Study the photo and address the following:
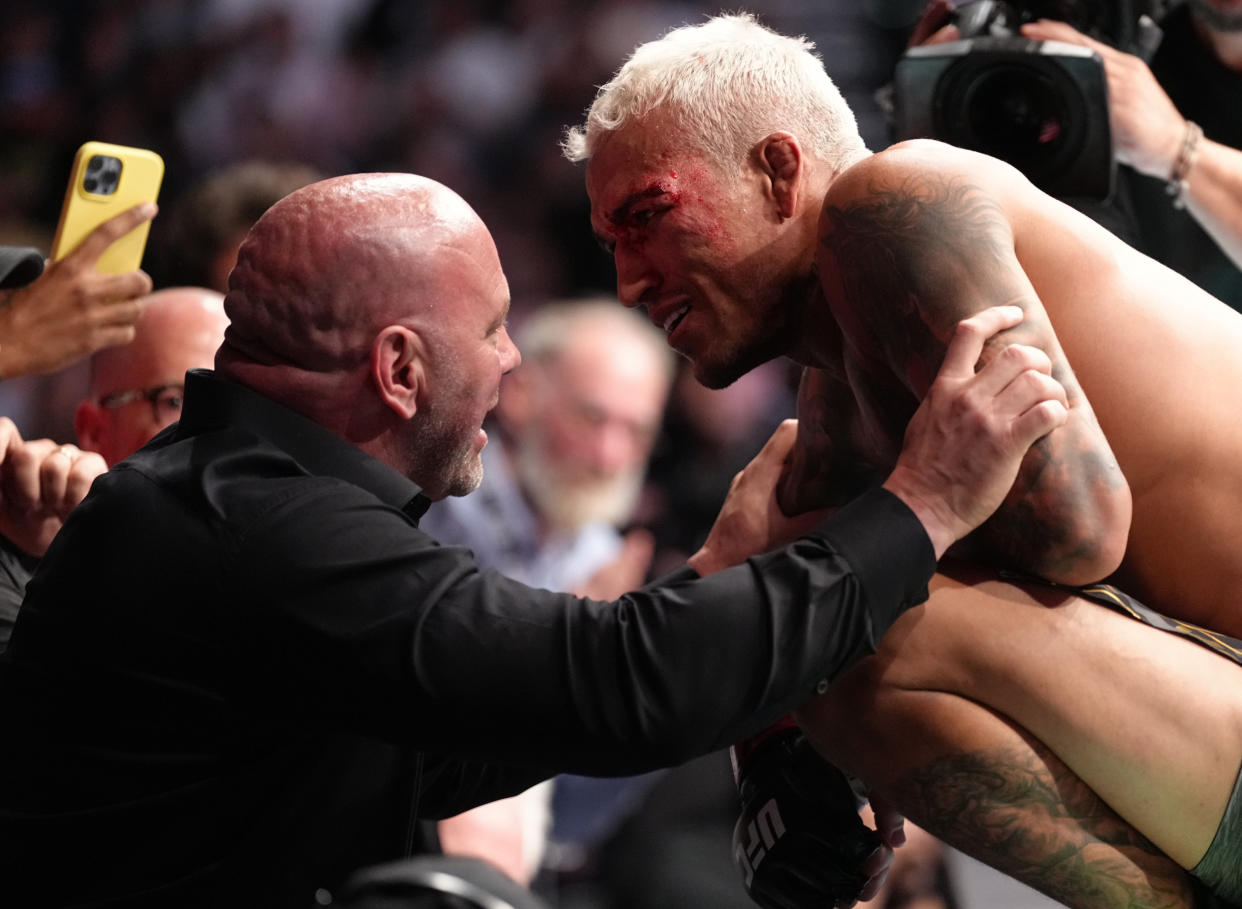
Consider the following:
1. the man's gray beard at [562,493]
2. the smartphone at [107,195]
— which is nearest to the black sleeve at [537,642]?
the smartphone at [107,195]

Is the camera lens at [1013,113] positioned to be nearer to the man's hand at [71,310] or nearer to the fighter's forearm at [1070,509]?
the fighter's forearm at [1070,509]

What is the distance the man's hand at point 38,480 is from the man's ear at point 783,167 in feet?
3.61

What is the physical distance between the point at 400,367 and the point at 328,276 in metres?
0.13

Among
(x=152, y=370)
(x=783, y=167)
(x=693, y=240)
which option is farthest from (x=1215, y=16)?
Result: (x=152, y=370)

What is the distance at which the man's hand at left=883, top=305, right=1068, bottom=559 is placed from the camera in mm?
1451

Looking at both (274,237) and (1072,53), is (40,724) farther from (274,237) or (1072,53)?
(1072,53)

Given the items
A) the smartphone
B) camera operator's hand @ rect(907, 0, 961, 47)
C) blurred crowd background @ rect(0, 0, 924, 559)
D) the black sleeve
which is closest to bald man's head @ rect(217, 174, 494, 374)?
the black sleeve

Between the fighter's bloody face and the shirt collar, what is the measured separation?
0.48 meters

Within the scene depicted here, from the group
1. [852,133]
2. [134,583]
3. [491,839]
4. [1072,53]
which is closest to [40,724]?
[134,583]

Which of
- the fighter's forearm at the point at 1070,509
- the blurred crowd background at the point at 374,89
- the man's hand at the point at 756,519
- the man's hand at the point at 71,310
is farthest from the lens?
the blurred crowd background at the point at 374,89

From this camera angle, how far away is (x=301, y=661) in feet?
4.60

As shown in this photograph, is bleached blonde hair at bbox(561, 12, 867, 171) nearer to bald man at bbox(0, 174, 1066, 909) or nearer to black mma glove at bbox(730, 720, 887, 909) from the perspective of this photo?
bald man at bbox(0, 174, 1066, 909)

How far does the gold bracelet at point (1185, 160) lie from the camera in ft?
9.37

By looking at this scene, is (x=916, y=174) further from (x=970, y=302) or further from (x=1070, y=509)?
(x=1070, y=509)
